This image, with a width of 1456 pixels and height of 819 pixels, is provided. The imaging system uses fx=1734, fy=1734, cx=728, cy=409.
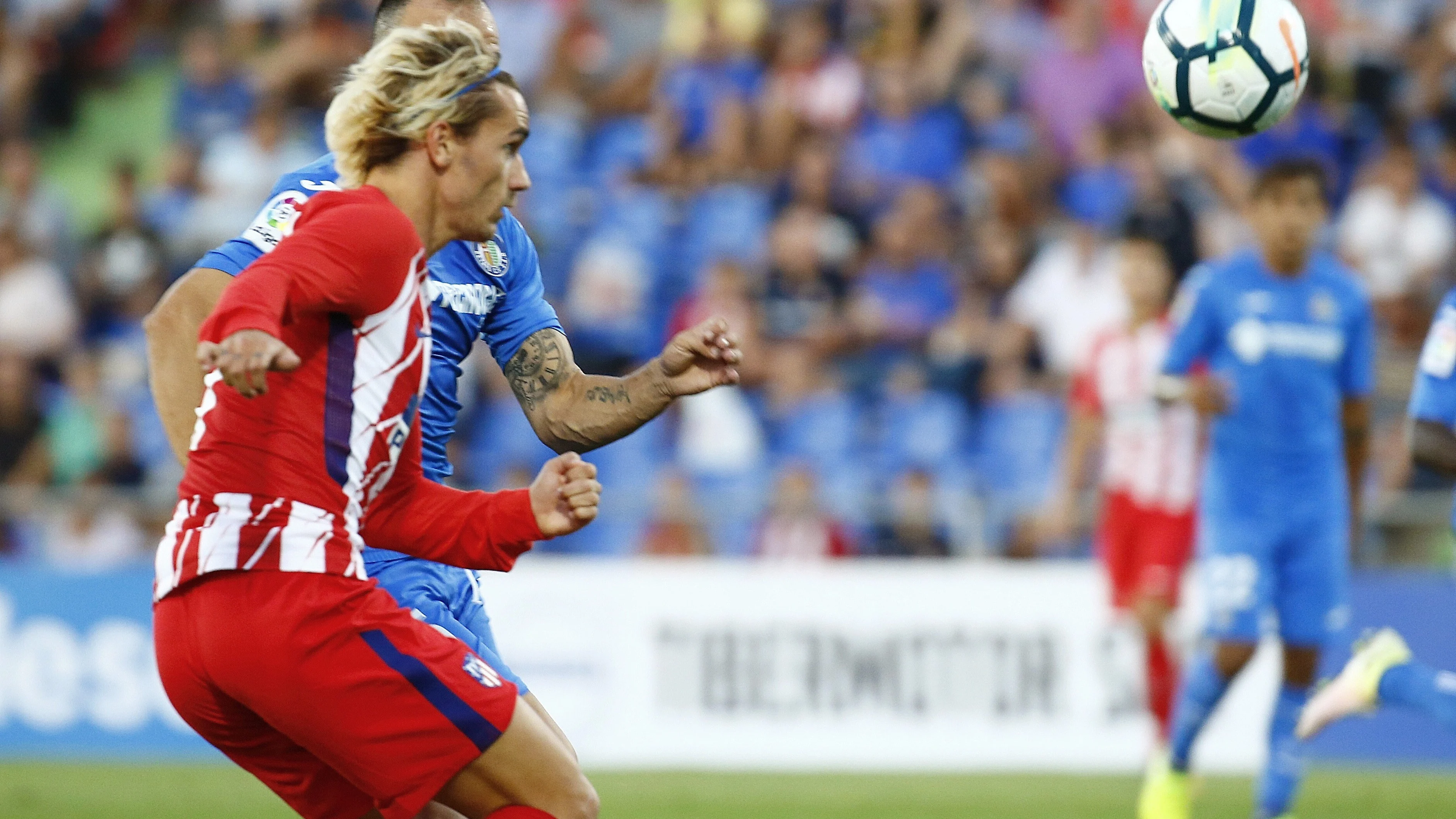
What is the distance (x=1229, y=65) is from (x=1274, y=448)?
88.5 inches

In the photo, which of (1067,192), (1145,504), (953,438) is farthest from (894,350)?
(1145,504)

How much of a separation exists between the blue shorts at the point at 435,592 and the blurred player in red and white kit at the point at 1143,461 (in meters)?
5.58

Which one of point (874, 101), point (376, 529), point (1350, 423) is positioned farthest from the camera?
point (874, 101)

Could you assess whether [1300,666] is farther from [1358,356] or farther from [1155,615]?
[1155,615]

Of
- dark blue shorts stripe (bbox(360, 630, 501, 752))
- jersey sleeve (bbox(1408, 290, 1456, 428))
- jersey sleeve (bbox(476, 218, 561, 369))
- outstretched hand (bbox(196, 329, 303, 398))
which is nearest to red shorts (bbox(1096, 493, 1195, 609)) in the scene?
jersey sleeve (bbox(1408, 290, 1456, 428))

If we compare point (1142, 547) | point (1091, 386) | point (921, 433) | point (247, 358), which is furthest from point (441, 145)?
point (921, 433)

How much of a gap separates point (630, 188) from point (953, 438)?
348 centimetres

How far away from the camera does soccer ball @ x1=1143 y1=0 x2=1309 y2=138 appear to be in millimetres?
6297

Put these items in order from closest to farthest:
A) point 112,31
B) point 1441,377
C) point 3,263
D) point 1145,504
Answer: point 1441,377, point 1145,504, point 3,263, point 112,31

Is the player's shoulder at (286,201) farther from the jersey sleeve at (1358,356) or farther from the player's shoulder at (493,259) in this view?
the jersey sleeve at (1358,356)

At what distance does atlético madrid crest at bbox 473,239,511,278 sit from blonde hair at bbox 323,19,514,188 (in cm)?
101

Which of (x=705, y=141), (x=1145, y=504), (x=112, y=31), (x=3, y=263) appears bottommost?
(x=1145, y=504)

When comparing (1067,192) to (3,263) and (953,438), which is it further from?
(3,263)

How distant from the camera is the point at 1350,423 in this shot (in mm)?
8195
